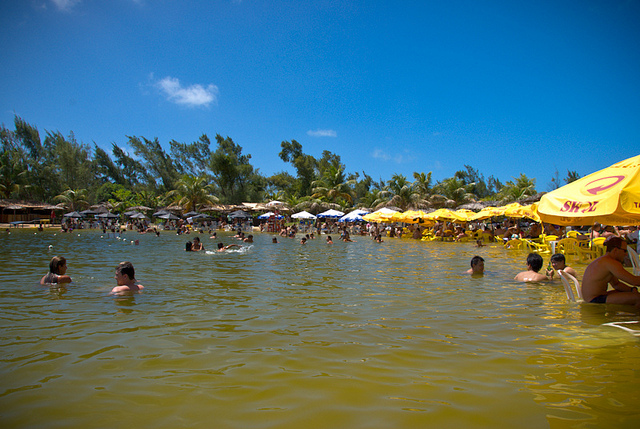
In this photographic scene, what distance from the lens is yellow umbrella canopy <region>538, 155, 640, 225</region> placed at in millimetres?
3402

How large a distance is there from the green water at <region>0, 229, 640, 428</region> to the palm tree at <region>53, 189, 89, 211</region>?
136 feet

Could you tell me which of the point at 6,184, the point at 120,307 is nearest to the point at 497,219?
the point at 120,307

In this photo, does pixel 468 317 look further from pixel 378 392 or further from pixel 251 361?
pixel 251 361

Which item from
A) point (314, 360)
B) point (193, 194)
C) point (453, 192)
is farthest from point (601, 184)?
point (193, 194)

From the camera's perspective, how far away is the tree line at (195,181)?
39156mm

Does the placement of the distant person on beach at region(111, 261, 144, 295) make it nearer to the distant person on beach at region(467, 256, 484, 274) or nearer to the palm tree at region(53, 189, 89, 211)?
the distant person on beach at region(467, 256, 484, 274)

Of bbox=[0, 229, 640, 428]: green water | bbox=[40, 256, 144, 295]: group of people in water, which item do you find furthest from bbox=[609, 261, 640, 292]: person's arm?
bbox=[40, 256, 144, 295]: group of people in water

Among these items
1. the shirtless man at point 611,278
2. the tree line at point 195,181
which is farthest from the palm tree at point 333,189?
the shirtless man at point 611,278

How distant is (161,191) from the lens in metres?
56.3

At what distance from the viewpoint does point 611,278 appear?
500 centimetres

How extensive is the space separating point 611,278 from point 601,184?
76.0 inches

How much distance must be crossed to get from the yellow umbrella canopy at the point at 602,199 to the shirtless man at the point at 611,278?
0.54 m

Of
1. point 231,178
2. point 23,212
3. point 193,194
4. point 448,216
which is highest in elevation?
point 231,178

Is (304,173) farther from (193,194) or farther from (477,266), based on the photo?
A: (477,266)
